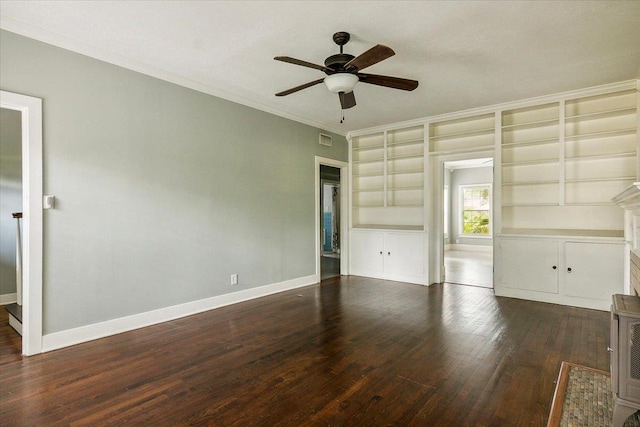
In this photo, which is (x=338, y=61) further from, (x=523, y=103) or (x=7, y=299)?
(x=7, y=299)

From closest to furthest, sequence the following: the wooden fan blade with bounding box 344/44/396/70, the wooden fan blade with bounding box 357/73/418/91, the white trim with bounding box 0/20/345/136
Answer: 1. the wooden fan blade with bounding box 344/44/396/70
2. the white trim with bounding box 0/20/345/136
3. the wooden fan blade with bounding box 357/73/418/91

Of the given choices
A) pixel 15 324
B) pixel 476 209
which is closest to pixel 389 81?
pixel 15 324

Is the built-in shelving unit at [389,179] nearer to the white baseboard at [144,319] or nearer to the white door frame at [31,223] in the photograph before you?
the white baseboard at [144,319]

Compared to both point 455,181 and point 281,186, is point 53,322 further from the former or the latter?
point 455,181

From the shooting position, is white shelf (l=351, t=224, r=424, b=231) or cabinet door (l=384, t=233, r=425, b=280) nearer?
cabinet door (l=384, t=233, r=425, b=280)

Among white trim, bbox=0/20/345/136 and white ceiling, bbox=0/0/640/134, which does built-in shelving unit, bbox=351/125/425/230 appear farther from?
white trim, bbox=0/20/345/136

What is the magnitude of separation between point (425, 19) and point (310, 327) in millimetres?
3102

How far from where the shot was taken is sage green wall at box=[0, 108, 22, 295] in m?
4.36

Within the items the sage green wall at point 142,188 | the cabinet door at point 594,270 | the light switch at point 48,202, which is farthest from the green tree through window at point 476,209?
the light switch at point 48,202

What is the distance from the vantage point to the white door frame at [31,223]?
2811 mm

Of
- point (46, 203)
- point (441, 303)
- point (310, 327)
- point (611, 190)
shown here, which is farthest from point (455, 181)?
point (46, 203)

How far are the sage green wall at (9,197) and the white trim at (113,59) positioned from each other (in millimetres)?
2160

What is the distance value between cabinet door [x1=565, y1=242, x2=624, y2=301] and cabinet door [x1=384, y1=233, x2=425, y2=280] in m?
2.03

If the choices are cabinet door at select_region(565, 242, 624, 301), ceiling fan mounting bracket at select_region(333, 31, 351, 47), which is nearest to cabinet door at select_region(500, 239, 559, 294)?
cabinet door at select_region(565, 242, 624, 301)
